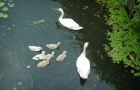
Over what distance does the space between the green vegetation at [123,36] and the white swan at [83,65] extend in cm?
151

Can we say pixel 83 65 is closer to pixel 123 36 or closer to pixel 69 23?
pixel 69 23

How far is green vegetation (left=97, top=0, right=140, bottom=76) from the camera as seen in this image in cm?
1006

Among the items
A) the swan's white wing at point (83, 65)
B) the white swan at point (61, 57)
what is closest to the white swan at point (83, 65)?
the swan's white wing at point (83, 65)

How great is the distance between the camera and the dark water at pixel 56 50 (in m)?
8.63

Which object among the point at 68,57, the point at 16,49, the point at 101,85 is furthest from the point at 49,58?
the point at 101,85

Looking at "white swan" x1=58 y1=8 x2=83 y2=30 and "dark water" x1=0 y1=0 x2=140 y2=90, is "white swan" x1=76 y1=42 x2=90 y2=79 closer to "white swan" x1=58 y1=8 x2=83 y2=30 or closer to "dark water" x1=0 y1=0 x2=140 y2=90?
"dark water" x1=0 y1=0 x2=140 y2=90

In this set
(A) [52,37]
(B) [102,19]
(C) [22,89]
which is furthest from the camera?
(B) [102,19]

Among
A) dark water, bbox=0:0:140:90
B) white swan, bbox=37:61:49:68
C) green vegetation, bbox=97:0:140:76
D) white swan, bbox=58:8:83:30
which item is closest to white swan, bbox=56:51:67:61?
dark water, bbox=0:0:140:90

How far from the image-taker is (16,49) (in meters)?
9.70

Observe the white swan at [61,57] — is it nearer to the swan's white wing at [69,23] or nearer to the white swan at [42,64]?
the white swan at [42,64]

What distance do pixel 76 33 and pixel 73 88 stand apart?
359cm

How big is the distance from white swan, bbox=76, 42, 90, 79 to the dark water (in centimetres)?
31

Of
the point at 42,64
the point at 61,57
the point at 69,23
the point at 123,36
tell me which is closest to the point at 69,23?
the point at 69,23

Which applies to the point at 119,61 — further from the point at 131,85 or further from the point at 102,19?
the point at 102,19
